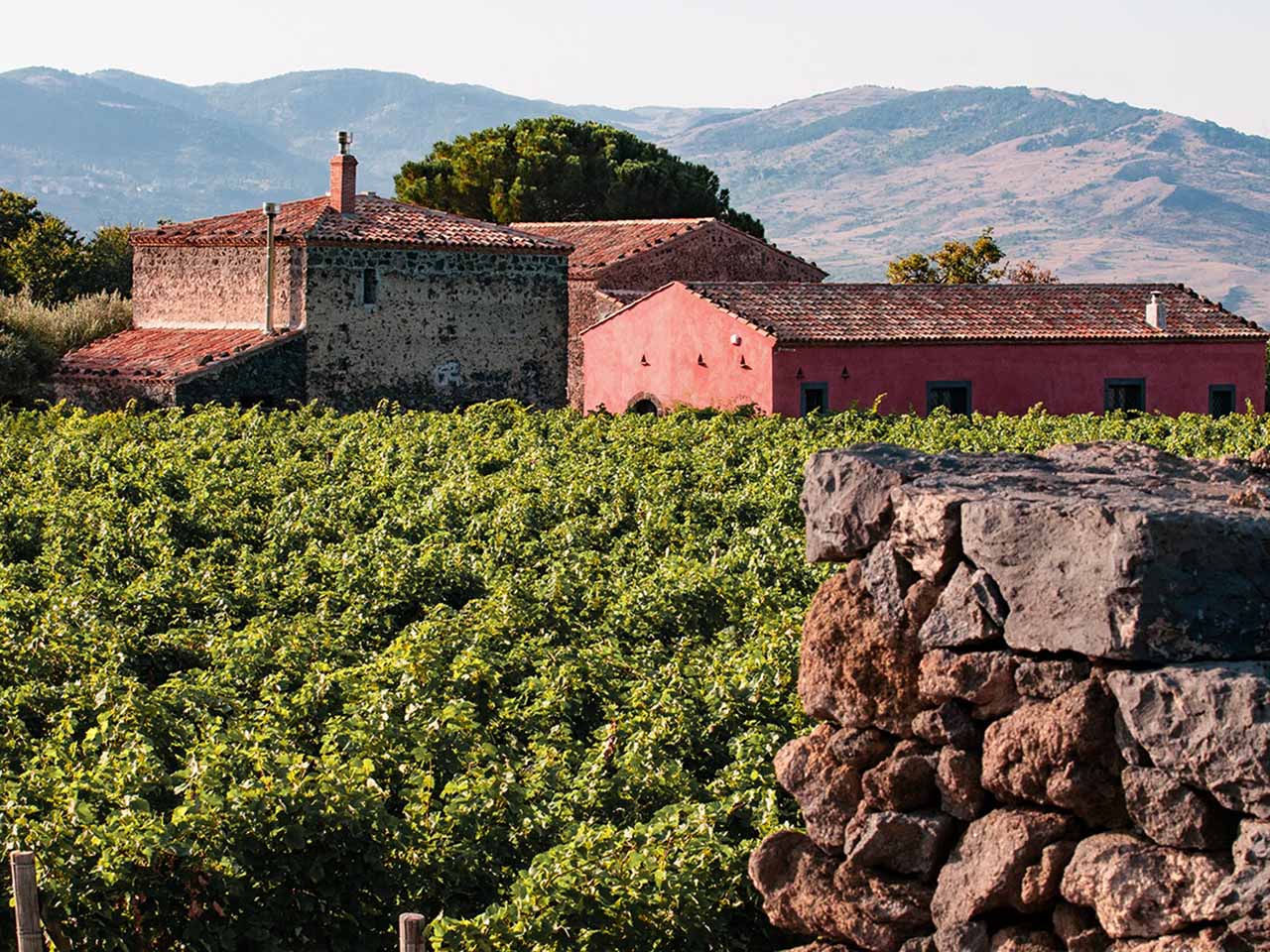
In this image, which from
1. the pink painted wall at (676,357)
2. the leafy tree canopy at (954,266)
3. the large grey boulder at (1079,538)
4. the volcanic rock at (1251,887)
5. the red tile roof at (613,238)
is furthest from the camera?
the leafy tree canopy at (954,266)

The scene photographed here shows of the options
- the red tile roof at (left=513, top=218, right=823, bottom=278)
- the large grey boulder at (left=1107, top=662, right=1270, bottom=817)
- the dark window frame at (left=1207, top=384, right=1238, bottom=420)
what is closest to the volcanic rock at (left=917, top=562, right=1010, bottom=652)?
the large grey boulder at (left=1107, top=662, right=1270, bottom=817)

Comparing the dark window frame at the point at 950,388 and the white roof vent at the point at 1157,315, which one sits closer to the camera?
the dark window frame at the point at 950,388

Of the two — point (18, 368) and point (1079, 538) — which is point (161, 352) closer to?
point (18, 368)

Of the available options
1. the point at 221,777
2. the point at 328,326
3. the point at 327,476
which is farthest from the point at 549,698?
the point at 328,326

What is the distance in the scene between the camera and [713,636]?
1273 centimetres

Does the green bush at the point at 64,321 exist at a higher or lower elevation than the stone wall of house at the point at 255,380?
higher

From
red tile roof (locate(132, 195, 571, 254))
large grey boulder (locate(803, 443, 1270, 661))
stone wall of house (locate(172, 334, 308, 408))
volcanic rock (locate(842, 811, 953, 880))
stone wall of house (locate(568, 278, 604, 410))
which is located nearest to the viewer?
large grey boulder (locate(803, 443, 1270, 661))

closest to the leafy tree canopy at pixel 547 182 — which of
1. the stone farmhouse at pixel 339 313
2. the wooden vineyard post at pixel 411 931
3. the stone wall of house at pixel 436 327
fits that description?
the stone farmhouse at pixel 339 313

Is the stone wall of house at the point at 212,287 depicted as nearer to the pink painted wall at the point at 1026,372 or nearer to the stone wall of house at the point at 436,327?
the stone wall of house at the point at 436,327

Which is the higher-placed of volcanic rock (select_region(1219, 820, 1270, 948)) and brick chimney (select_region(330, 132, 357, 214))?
brick chimney (select_region(330, 132, 357, 214))

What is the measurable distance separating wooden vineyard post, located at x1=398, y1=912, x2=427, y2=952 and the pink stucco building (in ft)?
85.5

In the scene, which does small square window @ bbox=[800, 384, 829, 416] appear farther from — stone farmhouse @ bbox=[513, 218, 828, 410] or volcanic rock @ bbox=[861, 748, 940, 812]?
volcanic rock @ bbox=[861, 748, 940, 812]

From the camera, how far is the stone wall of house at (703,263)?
42188 millimetres

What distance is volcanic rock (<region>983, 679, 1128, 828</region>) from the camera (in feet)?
15.9
